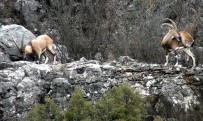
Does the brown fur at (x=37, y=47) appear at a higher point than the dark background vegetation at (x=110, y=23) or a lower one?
lower

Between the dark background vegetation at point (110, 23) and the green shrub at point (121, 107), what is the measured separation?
10.7 meters

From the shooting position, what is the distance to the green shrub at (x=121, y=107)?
12242 mm

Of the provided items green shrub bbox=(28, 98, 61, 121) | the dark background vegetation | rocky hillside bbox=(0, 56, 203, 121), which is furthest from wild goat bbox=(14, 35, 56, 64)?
the dark background vegetation

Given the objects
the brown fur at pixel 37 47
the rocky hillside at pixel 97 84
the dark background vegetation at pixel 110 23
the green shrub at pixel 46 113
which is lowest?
the green shrub at pixel 46 113

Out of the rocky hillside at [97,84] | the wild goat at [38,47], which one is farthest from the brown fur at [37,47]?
the rocky hillside at [97,84]

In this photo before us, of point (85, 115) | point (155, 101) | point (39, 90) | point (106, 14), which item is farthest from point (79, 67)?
point (106, 14)

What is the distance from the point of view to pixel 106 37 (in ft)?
91.0

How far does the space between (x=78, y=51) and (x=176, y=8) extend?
18.0 ft

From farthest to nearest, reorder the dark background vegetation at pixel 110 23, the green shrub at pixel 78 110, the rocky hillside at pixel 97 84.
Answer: the dark background vegetation at pixel 110 23 → the rocky hillside at pixel 97 84 → the green shrub at pixel 78 110

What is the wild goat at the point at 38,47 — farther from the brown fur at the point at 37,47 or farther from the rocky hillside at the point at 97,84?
the rocky hillside at the point at 97,84

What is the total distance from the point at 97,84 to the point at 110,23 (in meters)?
14.0

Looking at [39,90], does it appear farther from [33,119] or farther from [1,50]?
[1,50]

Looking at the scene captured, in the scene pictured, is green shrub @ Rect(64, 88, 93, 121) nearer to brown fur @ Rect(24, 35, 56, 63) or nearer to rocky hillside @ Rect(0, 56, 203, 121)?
rocky hillside @ Rect(0, 56, 203, 121)

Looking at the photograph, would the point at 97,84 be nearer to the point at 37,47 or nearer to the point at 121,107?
the point at 121,107
